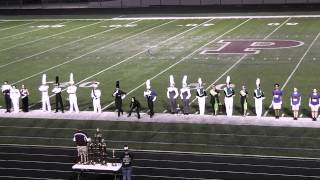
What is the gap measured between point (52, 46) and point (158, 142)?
18.4m

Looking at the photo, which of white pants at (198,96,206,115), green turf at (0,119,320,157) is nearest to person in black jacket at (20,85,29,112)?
green turf at (0,119,320,157)

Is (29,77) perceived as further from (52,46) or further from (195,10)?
(195,10)

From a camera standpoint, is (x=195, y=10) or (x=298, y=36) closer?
(x=298, y=36)

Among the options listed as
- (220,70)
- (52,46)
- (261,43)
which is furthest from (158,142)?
(52,46)

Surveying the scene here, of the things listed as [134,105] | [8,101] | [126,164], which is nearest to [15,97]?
[8,101]

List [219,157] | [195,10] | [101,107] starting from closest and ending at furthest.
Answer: [219,157] < [101,107] < [195,10]

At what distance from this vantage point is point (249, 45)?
30.1 metres

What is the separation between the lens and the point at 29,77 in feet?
80.6

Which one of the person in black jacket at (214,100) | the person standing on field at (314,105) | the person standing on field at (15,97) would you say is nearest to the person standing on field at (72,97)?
the person standing on field at (15,97)

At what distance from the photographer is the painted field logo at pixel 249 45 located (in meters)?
28.5

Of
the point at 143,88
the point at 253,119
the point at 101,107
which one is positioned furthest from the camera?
the point at 143,88

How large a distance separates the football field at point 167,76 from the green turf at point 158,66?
0.04m

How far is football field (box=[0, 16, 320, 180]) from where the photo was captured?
45.9 ft

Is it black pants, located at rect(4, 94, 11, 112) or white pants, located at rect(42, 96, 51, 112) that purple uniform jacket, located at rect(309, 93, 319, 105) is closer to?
white pants, located at rect(42, 96, 51, 112)
